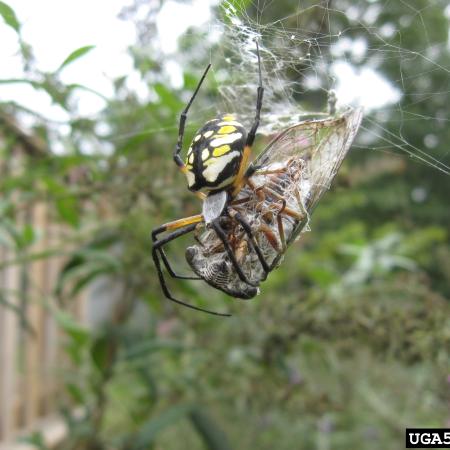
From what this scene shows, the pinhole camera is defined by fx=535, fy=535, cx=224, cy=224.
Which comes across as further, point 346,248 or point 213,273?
point 346,248

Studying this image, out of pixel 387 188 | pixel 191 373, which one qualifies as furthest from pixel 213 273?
pixel 387 188

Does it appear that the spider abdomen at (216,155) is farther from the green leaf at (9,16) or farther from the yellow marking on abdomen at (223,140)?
the green leaf at (9,16)

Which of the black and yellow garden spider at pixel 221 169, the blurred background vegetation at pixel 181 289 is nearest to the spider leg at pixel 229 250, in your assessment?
the black and yellow garden spider at pixel 221 169

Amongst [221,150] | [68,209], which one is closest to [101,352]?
[68,209]

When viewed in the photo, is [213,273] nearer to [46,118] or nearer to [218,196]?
[218,196]

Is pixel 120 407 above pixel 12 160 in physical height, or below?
below

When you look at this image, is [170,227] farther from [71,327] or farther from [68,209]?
[71,327]
